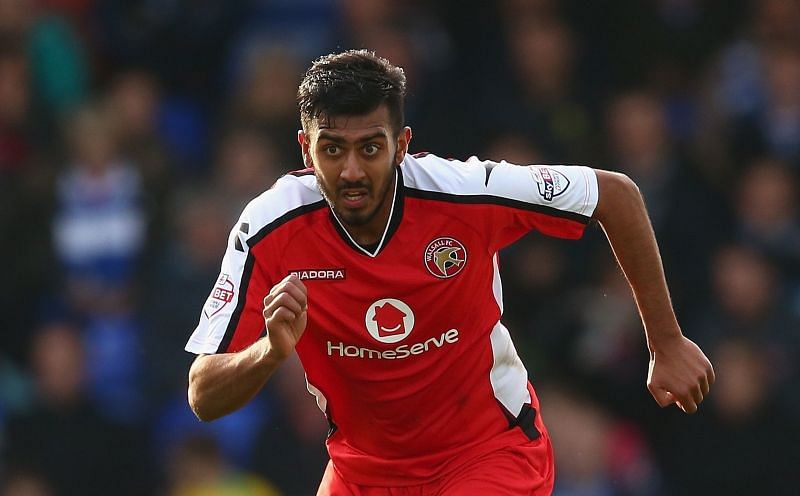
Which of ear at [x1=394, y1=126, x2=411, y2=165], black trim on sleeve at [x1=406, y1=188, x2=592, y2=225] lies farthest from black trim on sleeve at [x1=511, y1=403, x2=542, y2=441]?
ear at [x1=394, y1=126, x2=411, y2=165]

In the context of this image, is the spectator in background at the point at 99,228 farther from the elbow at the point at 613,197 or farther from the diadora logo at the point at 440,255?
the elbow at the point at 613,197

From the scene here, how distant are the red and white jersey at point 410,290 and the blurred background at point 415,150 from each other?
3.54 m

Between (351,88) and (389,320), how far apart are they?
2.84 feet

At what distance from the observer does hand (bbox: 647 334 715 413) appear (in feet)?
17.7

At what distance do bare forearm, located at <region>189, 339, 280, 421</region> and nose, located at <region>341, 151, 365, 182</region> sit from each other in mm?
679

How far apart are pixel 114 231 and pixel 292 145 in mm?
1384

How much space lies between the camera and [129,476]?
9453 mm

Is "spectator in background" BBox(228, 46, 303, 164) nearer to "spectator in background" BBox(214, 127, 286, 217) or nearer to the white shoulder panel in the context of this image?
"spectator in background" BBox(214, 127, 286, 217)

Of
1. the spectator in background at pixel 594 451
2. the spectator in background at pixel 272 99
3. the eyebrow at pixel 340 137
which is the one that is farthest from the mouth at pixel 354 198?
the spectator in background at pixel 272 99

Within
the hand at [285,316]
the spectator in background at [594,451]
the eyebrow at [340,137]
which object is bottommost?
the spectator in background at [594,451]

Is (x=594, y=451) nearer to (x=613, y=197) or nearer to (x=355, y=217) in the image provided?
(x=613, y=197)

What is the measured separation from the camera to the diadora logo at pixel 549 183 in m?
5.37

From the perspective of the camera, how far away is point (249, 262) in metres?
5.18

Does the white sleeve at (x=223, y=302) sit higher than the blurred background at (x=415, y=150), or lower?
higher
